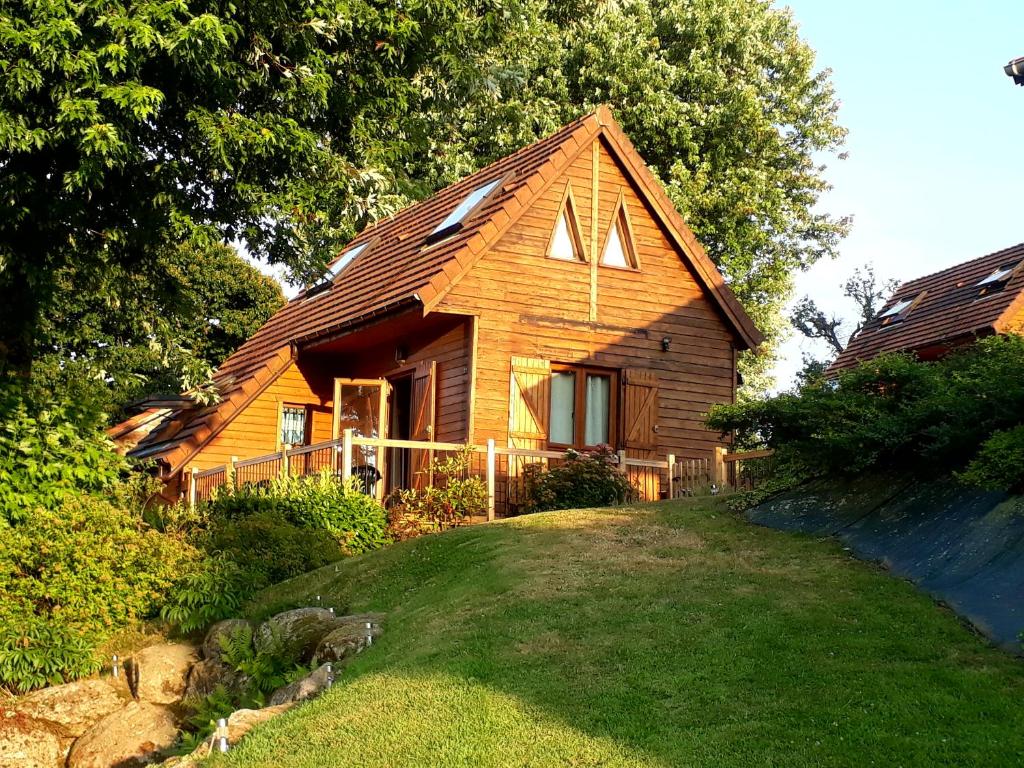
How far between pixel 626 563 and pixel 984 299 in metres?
20.5

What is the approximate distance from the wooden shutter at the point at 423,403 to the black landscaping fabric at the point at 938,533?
8.31 meters

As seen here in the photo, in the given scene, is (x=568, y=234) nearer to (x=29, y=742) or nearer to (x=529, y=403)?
(x=529, y=403)

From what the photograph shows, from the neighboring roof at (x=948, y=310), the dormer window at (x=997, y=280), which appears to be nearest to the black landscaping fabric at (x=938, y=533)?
the neighboring roof at (x=948, y=310)

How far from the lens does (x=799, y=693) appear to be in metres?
8.98

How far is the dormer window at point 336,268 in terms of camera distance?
85.3 ft

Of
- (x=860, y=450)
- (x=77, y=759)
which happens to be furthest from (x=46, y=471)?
(x=860, y=450)

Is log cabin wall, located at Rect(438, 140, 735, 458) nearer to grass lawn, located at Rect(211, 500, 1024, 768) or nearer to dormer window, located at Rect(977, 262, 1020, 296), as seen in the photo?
grass lawn, located at Rect(211, 500, 1024, 768)

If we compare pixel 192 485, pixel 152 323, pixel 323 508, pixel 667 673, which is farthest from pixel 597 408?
pixel 667 673

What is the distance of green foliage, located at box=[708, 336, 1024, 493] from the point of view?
1187 cm

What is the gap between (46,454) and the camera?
53.4 feet

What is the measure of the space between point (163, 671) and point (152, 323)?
6228 mm

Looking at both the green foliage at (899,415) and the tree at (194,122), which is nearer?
the green foliage at (899,415)

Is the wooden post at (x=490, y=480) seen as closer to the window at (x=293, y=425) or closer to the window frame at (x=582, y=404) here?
the window frame at (x=582, y=404)

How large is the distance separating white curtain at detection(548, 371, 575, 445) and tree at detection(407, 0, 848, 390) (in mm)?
11500
